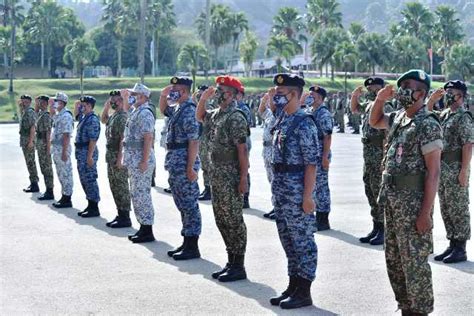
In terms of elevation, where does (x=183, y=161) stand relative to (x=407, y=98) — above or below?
below

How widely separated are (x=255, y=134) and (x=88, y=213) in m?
19.5

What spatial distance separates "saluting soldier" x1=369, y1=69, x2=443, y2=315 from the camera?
16.8 ft

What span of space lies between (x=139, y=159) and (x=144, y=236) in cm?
93

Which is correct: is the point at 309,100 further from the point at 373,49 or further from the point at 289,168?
the point at 373,49

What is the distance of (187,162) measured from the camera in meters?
7.97

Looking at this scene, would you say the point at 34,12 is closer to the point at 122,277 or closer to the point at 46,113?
the point at 46,113

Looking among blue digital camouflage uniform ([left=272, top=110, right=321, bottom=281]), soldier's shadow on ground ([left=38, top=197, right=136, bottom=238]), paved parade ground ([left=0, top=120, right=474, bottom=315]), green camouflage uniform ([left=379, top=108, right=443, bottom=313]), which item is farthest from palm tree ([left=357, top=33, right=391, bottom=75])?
green camouflage uniform ([left=379, top=108, right=443, bottom=313])

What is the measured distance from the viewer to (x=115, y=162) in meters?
9.85

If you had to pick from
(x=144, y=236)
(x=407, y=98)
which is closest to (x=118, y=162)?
(x=144, y=236)

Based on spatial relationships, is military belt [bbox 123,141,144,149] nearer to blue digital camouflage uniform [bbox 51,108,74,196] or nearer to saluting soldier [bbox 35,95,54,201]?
blue digital camouflage uniform [bbox 51,108,74,196]

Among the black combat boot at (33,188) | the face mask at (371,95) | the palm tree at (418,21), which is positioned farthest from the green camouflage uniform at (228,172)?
the palm tree at (418,21)

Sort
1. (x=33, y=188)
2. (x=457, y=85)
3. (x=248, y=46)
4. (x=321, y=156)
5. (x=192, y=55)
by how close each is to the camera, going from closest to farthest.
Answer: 1. (x=457, y=85)
2. (x=321, y=156)
3. (x=33, y=188)
4. (x=192, y=55)
5. (x=248, y=46)

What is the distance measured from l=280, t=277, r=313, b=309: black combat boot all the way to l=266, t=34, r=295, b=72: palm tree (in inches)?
2661

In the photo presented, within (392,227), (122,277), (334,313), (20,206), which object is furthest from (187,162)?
(20,206)
